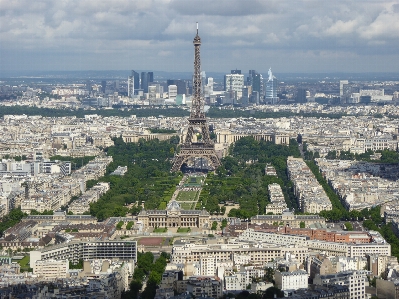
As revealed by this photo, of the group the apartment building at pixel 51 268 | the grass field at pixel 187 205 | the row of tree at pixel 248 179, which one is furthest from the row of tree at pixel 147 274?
the grass field at pixel 187 205

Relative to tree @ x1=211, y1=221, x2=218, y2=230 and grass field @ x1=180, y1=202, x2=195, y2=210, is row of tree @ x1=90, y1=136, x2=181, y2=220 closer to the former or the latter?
grass field @ x1=180, y1=202, x2=195, y2=210

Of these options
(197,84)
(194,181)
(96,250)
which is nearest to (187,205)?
(194,181)

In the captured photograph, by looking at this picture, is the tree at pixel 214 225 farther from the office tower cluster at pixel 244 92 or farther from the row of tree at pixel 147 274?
the office tower cluster at pixel 244 92

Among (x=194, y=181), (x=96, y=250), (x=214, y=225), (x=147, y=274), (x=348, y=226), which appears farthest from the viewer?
(x=194, y=181)

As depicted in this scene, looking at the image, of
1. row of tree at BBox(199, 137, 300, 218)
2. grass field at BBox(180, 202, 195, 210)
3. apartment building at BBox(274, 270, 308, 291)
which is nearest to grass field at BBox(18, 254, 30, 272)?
apartment building at BBox(274, 270, 308, 291)

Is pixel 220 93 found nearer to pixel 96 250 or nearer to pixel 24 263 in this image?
pixel 96 250

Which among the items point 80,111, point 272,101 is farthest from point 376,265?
point 272,101
